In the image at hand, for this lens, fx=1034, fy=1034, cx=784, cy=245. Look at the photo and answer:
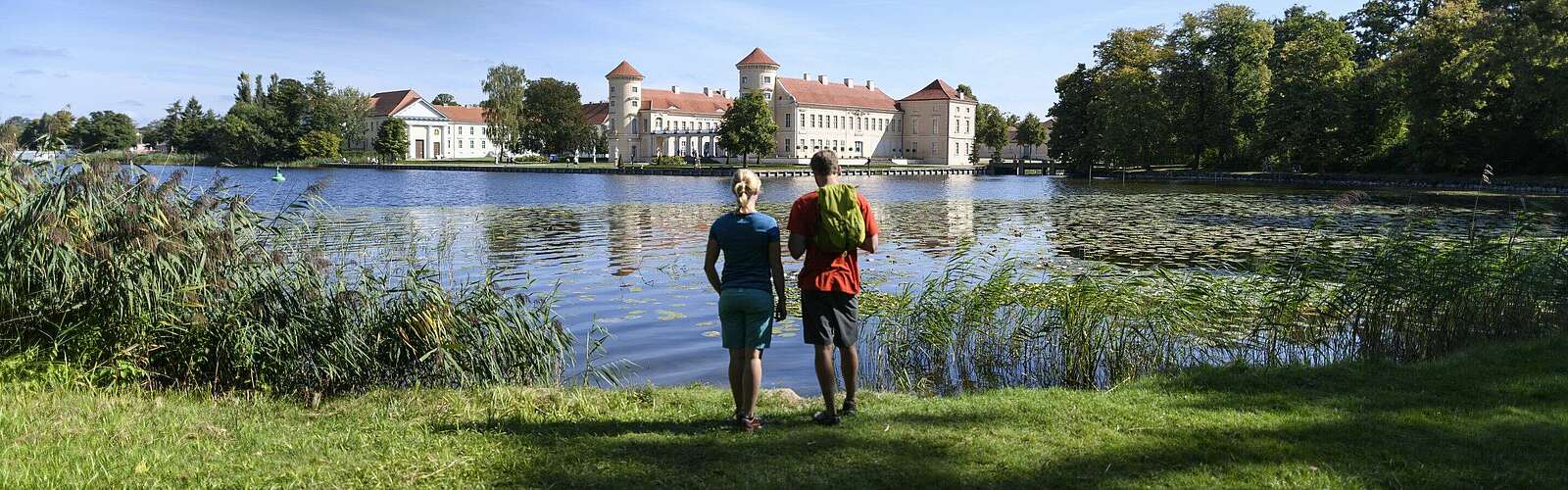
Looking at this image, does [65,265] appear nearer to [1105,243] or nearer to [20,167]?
[20,167]

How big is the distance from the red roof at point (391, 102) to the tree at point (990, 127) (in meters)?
63.6

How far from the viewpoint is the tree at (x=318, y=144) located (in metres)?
93.5

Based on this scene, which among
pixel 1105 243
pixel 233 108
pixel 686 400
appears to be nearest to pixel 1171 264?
pixel 1105 243

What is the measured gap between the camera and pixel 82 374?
663 cm

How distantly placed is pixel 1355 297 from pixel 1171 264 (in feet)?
24.8

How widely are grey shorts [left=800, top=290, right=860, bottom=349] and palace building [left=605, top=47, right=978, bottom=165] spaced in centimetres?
9382

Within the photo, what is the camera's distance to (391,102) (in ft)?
399

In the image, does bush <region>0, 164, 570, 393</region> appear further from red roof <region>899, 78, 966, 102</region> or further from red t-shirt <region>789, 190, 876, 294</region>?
red roof <region>899, 78, 966, 102</region>

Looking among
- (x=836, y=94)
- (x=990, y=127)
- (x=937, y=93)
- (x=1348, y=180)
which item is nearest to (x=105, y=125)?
(x=836, y=94)

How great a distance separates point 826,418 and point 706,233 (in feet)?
60.5

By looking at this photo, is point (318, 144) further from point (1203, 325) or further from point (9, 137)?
point (1203, 325)

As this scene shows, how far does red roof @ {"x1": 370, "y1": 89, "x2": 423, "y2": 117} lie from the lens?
117 meters

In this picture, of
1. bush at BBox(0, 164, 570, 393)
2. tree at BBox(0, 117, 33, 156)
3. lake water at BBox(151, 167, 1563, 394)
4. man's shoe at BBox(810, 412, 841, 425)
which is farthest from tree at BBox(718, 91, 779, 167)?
man's shoe at BBox(810, 412, 841, 425)

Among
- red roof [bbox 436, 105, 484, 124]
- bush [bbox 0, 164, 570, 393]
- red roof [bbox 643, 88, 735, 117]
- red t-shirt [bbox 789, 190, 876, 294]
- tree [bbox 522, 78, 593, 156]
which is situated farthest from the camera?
red roof [bbox 436, 105, 484, 124]
